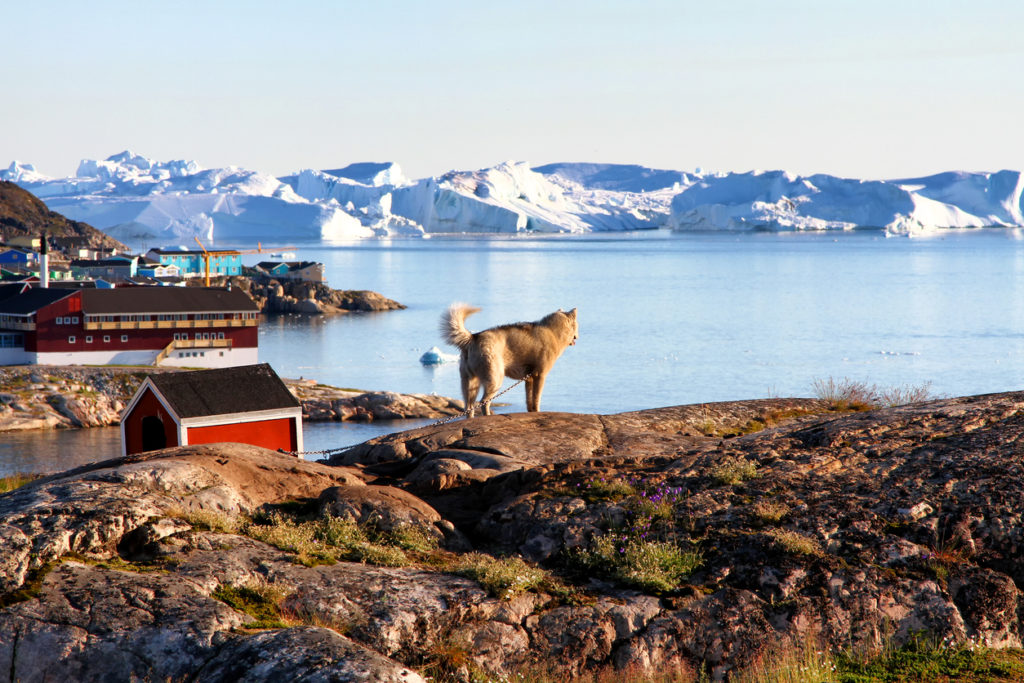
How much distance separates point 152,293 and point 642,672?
3115 inches

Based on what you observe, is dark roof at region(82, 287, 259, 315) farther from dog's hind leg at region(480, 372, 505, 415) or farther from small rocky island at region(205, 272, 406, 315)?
dog's hind leg at region(480, 372, 505, 415)

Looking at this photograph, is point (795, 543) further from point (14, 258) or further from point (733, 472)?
point (14, 258)

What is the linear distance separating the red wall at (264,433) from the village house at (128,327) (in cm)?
5350

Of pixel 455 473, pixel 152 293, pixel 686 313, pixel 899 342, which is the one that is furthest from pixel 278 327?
pixel 455 473

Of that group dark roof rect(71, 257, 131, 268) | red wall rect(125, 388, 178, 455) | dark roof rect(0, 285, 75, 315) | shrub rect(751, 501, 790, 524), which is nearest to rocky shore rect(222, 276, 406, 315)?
dark roof rect(71, 257, 131, 268)

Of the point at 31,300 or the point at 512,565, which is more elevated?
the point at 512,565

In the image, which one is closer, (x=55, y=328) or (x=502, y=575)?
(x=502, y=575)

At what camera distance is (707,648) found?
7.00 meters

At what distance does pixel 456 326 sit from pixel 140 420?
1300cm

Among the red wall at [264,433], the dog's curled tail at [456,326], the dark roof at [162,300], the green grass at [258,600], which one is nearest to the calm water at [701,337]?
the dark roof at [162,300]

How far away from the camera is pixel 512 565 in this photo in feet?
24.4

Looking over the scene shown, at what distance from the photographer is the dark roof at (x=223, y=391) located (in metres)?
23.5

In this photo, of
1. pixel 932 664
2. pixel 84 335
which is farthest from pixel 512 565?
pixel 84 335

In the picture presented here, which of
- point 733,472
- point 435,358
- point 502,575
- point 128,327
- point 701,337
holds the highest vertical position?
point 733,472
